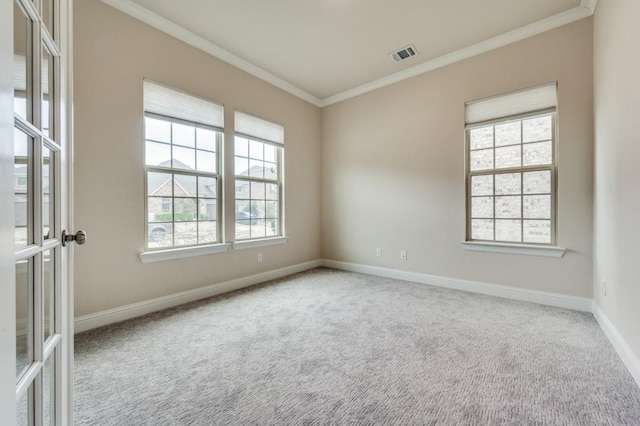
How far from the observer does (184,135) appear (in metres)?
3.09

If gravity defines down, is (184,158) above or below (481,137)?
below

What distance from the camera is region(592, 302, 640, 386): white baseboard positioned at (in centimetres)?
169

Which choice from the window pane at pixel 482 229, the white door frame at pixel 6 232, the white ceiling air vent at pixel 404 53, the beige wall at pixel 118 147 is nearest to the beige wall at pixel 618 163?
the window pane at pixel 482 229

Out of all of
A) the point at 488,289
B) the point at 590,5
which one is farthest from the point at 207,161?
the point at 590,5

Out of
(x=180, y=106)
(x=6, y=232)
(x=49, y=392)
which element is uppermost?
(x=180, y=106)

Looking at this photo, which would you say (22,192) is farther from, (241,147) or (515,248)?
(515,248)

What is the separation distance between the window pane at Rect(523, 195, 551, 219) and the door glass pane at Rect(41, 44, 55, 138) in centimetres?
388

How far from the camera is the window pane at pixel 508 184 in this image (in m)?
3.15

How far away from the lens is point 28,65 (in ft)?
2.60

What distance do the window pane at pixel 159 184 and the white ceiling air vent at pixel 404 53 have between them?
3.03m

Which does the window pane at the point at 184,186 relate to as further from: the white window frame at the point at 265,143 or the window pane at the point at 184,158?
the white window frame at the point at 265,143

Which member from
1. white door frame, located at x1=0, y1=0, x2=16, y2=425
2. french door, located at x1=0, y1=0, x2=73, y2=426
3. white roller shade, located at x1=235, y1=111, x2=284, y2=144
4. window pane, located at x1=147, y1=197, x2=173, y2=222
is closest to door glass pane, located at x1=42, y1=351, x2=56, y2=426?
french door, located at x1=0, y1=0, x2=73, y2=426

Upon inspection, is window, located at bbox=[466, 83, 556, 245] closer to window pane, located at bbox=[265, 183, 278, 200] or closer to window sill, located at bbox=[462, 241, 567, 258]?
window sill, located at bbox=[462, 241, 567, 258]

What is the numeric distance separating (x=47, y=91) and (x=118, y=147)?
1864 mm
